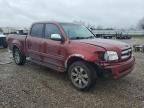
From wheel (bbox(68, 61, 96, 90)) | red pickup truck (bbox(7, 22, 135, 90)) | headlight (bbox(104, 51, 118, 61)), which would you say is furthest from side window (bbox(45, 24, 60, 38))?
headlight (bbox(104, 51, 118, 61))

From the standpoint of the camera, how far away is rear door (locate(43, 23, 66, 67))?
21.0ft

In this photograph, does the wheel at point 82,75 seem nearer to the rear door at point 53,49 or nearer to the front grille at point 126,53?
the rear door at point 53,49

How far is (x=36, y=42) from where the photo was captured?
7465mm

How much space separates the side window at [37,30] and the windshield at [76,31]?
0.98 m

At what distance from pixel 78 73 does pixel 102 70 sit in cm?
71

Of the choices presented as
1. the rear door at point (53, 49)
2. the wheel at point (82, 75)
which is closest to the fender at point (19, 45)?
the rear door at point (53, 49)

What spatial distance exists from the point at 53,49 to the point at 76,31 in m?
0.93

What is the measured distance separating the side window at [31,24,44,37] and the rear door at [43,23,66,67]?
275 mm

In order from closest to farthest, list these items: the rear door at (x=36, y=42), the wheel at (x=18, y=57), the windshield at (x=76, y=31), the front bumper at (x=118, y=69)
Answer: the front bumper at (x=118, y=69) < the windshield at (x=76, y=31) < the rear door at (x=36, y=42) < the wheel at (x=18, y=57)

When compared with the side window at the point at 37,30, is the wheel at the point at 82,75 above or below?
below

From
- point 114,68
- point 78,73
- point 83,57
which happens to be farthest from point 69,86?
point 114,68

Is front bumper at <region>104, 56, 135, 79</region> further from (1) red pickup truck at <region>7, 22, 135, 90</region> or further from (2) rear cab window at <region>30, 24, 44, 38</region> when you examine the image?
(2) rear cab window at <region>30, 24, 44, 38</region>

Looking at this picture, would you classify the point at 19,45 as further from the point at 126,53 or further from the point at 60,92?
the point at 126,53

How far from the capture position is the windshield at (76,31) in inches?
259
